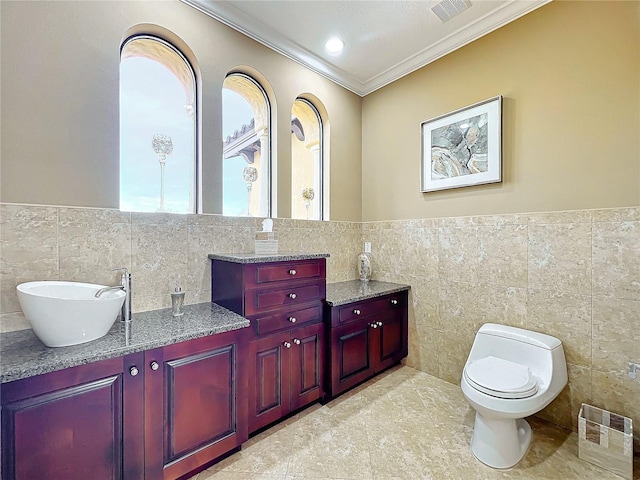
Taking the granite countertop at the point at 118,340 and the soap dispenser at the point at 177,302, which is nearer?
the granite countertop at the point at 118,340

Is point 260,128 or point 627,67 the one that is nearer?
point 627,67

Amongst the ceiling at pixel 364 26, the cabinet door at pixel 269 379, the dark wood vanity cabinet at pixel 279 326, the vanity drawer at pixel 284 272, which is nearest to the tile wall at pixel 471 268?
the dark wood vanity cabinet at pixel 279 326

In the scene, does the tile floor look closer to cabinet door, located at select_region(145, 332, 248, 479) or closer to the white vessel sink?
cabinet door, located at select_region(145, 332, 248, 479)

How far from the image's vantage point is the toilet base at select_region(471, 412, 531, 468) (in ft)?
5.27

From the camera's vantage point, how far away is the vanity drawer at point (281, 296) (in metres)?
1.76

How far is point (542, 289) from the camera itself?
1991mm

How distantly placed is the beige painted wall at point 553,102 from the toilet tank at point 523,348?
0.87m

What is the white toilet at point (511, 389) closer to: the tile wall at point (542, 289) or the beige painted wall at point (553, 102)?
the tile wall at point (542, 289)

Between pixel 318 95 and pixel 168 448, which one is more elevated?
pixel 318 95

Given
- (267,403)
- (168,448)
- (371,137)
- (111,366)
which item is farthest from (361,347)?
(371,137)

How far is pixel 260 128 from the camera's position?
8.39ft

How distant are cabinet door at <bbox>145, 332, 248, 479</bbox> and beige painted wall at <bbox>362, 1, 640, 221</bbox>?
2.08 m

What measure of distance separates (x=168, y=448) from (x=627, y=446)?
238cm

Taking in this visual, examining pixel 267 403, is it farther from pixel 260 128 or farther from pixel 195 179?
A: pixel 260 128
